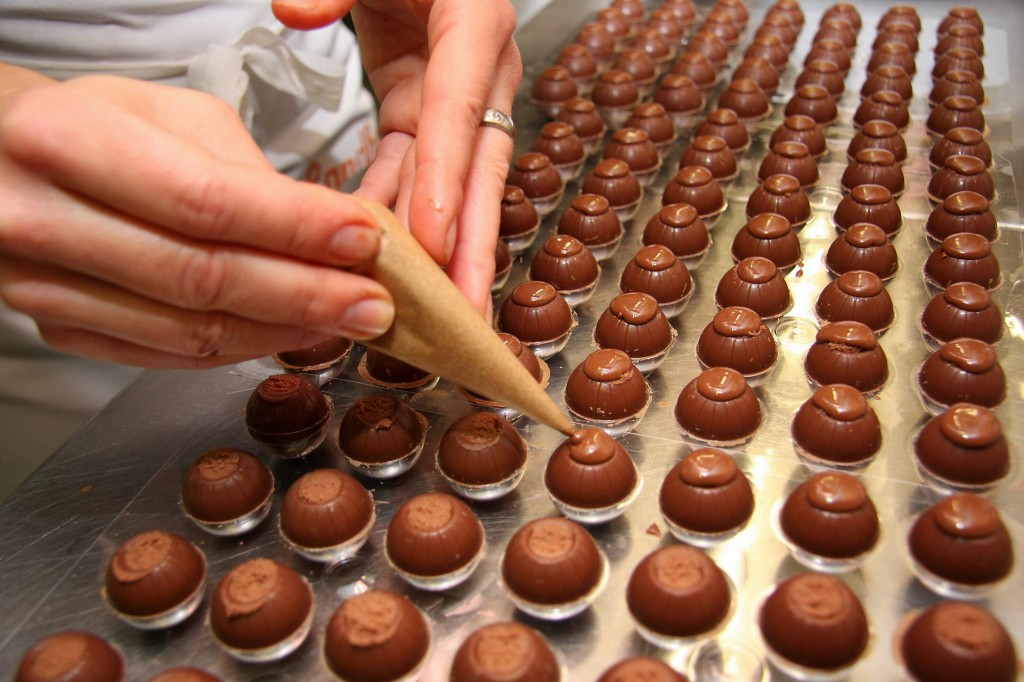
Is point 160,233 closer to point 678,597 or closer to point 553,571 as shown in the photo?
point 553,571

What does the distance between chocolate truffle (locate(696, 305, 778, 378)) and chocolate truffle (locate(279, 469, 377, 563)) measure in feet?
2.67

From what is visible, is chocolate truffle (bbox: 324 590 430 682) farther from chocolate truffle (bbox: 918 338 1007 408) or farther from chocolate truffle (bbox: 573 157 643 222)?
chocolate truffle (bbox: 573 157 643 222)

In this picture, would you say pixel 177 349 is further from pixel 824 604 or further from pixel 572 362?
pixel 824 604

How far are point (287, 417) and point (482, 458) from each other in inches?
16.9

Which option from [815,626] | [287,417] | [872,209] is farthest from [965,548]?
[287,417]

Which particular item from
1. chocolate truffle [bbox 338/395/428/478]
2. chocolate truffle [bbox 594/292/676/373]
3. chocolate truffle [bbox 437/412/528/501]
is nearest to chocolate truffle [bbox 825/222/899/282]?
chocolate truffle [bbox 594/292/676/373]

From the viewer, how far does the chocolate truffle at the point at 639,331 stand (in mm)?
1822

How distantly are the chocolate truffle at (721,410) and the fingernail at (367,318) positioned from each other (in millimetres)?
666

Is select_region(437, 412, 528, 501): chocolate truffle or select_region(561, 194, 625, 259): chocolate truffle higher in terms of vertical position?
select_region(561, 194, 625, 259): chocolate truffle

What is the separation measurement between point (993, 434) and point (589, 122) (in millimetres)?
1651

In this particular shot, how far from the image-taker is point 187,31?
93.3 inches

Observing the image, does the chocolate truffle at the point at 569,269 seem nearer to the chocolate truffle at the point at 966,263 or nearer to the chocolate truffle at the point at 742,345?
the chocolate truffle at the point at 742,345

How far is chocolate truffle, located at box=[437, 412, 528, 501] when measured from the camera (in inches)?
60.5

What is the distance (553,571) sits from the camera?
1319 millimetres
